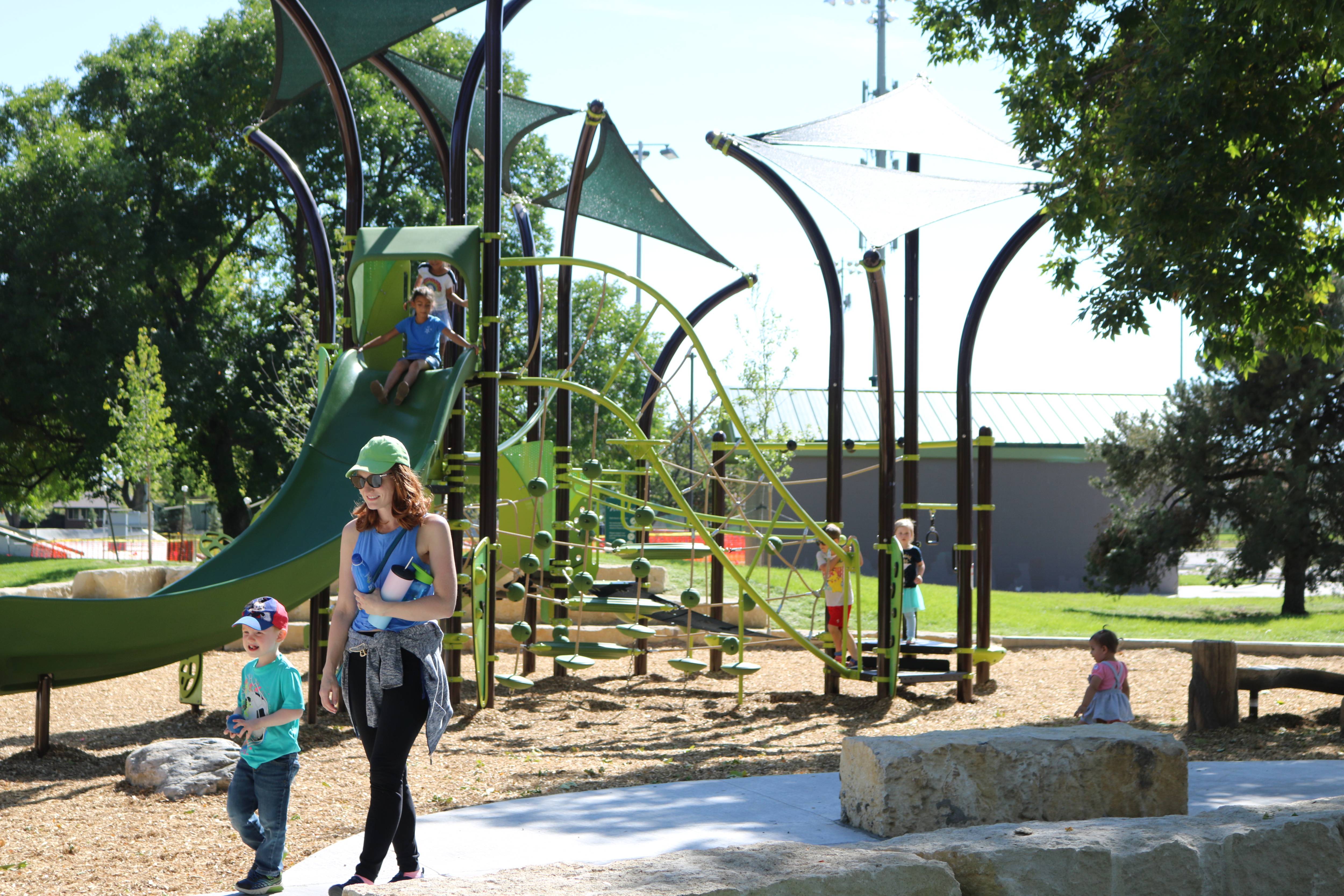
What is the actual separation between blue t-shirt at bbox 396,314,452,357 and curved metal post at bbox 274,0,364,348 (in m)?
0.57

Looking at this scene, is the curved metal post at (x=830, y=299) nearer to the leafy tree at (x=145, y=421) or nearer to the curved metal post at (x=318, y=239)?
the curved metal post at (x=318, y=239)

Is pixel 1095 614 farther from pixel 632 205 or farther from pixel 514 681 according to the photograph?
pixel 514 681

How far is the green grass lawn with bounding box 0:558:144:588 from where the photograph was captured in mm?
20344

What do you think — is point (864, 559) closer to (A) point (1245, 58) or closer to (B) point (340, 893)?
(A) point (1245, 58)

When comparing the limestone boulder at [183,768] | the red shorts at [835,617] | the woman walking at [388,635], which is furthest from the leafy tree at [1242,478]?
the woman walking at [388,635]

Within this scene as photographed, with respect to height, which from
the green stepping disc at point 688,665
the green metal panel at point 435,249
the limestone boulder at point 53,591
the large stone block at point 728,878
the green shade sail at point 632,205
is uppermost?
the green shade sail at point 632,205

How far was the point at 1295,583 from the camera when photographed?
62.3ft

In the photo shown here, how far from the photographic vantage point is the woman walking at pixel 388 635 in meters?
3.61

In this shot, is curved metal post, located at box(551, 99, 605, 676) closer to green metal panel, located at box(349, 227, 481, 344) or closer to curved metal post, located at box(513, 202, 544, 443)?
curved metal post, located at box(513, 202, 544, 443)

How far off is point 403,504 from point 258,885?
1.46 meters

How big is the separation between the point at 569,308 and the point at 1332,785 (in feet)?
23.9

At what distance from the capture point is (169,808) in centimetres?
557

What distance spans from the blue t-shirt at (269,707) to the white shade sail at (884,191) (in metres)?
6.17

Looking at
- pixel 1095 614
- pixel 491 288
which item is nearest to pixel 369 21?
pixel 491 288
